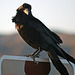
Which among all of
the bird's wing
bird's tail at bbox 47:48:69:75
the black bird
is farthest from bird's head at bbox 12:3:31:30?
bird's tail at bbox 47:48:69:75

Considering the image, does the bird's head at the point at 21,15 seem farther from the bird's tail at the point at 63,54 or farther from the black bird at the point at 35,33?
the bird's tail at the point at 63,54

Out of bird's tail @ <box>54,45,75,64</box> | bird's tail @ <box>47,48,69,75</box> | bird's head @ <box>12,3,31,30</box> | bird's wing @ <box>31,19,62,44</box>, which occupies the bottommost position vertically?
bird's tail @ <box>47,48,69,75</box>

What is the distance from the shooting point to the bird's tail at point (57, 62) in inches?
60.8

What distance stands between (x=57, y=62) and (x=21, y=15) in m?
0.66

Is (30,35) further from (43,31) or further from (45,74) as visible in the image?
(45,74)

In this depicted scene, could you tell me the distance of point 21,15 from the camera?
210cm

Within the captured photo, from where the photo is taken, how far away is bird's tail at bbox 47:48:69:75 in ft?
5.07

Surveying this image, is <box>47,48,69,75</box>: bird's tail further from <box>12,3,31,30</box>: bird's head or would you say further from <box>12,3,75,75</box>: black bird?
<box>12,3,31,30</box>: bird's head

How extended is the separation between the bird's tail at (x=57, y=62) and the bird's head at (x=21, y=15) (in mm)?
380

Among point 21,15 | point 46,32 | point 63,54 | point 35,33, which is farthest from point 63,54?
point 21,15

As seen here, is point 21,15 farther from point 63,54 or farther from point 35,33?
point 63,54

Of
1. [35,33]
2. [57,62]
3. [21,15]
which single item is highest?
[21,15]

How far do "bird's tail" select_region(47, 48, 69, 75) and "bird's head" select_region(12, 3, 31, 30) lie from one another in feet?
1.25

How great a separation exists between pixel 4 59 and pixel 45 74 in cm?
30
